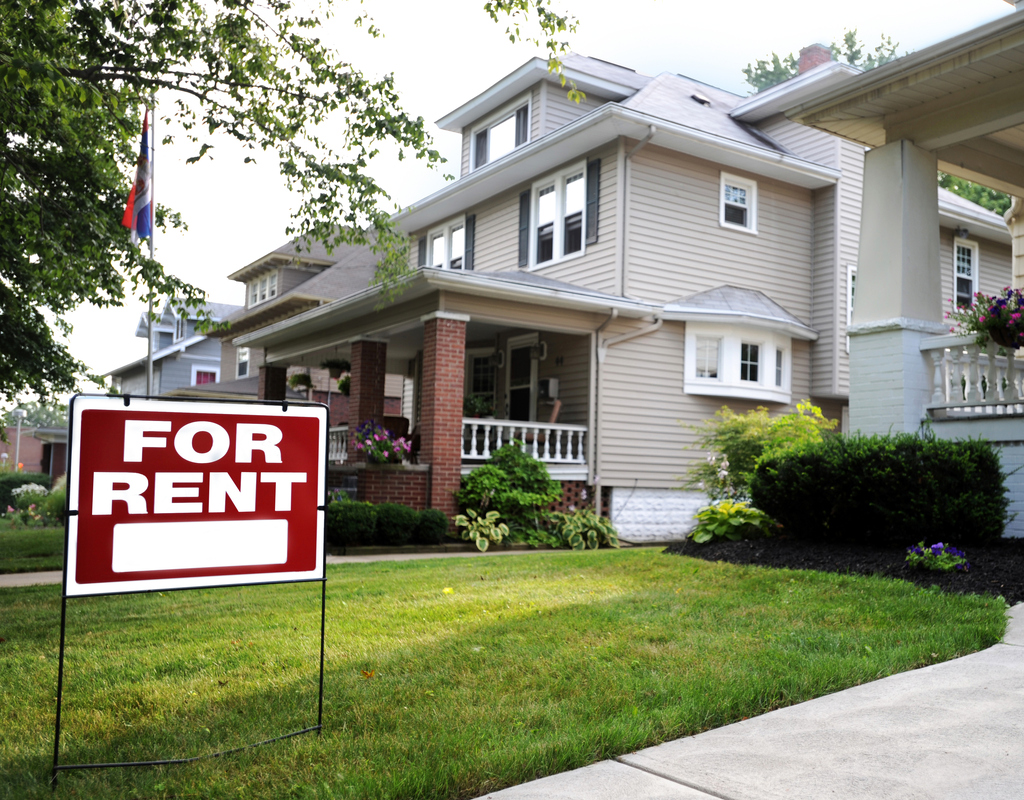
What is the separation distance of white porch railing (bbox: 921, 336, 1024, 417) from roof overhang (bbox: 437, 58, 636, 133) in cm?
1018

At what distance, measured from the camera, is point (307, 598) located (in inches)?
266

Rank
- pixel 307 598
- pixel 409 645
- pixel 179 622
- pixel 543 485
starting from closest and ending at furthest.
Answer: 1. pixel 409 645
2. pixel 179 622
3. pixel 307 598
4. pixel 543 485

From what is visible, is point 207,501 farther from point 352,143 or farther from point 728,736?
point 352,143

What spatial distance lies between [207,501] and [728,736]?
2241 millimetres

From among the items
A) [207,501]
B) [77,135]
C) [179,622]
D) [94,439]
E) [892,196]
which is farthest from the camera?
[77,135]

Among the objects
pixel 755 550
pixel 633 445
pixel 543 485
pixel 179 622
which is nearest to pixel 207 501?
pixel 179 622

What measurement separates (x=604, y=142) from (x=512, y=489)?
268 inches

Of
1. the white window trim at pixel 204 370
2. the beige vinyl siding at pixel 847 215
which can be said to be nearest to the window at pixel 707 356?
the beige vinyl siding at pixel 847 215

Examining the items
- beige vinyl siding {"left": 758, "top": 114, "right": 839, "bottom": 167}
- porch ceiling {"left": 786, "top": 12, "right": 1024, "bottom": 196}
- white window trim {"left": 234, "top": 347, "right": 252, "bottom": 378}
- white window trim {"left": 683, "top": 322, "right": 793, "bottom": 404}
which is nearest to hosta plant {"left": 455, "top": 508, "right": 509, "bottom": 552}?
white window trim {"left": 683, "top": 322, "right": 793, "bottom": 404}

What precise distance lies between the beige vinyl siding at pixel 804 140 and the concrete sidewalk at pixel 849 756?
15.9m

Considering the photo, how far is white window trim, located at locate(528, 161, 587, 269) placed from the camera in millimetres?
16453

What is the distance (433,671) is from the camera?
4312 millimetres

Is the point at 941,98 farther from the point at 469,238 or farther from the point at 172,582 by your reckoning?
the point at 469,238

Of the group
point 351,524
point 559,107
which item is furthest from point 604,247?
point 351,524
